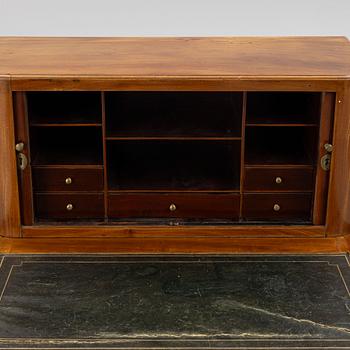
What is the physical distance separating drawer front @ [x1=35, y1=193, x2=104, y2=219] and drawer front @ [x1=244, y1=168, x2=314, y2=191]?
506 mm

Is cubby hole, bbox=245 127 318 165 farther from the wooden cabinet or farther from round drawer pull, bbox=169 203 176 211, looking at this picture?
round drawer pull, bbox=169 203 176 211

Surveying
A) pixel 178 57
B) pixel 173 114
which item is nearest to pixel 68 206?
pixel 173 114

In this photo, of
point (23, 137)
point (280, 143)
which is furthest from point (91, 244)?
point (280, 143)

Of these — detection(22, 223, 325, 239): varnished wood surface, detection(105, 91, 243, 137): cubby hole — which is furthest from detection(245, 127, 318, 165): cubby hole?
detection(22, 223, 325, 239): varnished wood surface

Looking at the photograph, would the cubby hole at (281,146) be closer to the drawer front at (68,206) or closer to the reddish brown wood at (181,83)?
the reddish brown wood at (181,83)

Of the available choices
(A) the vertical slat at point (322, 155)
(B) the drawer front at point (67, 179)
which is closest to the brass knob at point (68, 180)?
(B) the drawer front at point (67, 179)

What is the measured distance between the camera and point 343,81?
2598mm

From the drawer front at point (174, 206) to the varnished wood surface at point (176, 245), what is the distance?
87 mm

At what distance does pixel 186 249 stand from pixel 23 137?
65cm

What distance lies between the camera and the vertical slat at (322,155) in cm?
264

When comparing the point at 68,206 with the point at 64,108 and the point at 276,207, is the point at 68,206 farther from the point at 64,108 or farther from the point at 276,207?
the point at 276,207

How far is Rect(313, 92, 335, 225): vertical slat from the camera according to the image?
264cm

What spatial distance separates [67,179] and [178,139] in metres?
0.39

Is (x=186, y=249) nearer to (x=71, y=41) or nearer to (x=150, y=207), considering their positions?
(x=150, y=207)
